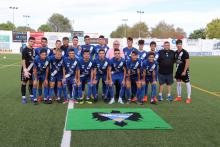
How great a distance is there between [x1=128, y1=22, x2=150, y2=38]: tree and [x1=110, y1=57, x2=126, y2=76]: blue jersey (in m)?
80.1

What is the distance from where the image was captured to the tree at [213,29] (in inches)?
3306

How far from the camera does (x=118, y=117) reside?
256 inches

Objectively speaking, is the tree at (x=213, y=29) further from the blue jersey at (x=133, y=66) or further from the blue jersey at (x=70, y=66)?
the blue jersey at (x=70, y=66)

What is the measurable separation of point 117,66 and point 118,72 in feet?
0.60

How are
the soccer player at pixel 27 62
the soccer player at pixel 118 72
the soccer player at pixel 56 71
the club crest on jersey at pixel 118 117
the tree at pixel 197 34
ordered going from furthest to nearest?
the tree at pixel 197 34 → the soccer player at pixel 118 72 → the soccer player at pixel 56 71 → the soccer player at pixel 27 62 → the club crest on jersey at pixel 118 117

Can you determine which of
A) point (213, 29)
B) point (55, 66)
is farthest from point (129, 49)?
point (213, 29)

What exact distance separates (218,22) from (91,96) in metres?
85.0

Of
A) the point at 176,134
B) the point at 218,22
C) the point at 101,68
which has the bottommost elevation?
the point at 176,134

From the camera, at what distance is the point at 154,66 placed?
8.37m

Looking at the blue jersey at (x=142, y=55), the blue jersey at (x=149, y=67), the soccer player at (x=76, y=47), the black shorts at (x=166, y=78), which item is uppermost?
the soccer player at (x=76, y=47)

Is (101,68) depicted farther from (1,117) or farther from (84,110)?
(1,117)

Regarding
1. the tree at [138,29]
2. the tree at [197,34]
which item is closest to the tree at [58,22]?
the tree at [138,29]

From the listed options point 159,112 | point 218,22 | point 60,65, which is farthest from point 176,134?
point 218,22

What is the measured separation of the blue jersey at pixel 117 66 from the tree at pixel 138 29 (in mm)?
80094
